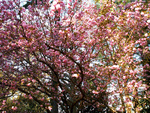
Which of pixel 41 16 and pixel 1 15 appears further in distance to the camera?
pixel 41 16

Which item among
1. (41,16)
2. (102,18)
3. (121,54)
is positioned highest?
(41,16)

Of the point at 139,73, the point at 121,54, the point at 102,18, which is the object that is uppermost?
the point at 102,18

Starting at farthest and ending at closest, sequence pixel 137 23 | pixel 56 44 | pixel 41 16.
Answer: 1. pixel 41 16
2. pixel 56 44
3. pixel 137 23

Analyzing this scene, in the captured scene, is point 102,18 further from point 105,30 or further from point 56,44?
point 56,44

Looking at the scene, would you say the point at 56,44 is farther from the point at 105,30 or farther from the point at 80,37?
the point at 105,30

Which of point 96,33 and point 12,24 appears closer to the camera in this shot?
point 12,24

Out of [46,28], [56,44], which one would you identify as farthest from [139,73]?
[46,28]

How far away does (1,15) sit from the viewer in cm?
523

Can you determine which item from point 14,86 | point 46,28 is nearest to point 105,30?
point 46,28

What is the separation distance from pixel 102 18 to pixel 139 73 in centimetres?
333

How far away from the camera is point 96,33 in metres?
6.60

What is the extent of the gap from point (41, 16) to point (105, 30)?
10.6ft

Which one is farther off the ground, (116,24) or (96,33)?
(116,24)

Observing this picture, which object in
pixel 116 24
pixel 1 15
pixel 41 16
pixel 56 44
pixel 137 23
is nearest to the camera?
pixel 1 15
